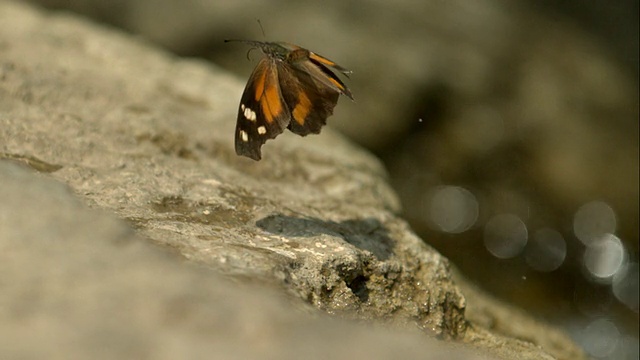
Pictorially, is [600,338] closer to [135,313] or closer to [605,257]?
[605,257]

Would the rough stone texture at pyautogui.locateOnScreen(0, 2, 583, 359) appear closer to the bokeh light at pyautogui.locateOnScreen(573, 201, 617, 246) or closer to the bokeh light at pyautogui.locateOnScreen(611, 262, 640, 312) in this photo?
the bokeh light at pyautogui.locateOnScreen(611, 262, 640, 312)

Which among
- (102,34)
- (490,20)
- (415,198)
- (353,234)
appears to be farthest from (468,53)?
(353,234)

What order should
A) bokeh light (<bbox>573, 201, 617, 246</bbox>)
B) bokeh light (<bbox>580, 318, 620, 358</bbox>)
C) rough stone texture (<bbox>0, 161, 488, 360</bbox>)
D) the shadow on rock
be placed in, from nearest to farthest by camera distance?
rough stone texture (<bbox>0, 161, 488, 360</bbox>), the shadow on rock, bokeh light (<bbox>580, 318, 620, 358</bbox>), bokeh light (<bbox>573, 201, 617, 246</bbox>)

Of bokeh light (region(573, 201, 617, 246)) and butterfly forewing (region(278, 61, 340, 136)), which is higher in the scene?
butterfly forewing (region(278, 61, 340, 136))

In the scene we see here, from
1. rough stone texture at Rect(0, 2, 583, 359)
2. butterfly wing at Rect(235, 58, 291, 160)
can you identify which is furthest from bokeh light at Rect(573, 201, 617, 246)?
butterfly wing at Rect(235, 58, 291, 160)

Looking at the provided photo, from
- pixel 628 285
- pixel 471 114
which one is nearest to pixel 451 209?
pixel 471 114

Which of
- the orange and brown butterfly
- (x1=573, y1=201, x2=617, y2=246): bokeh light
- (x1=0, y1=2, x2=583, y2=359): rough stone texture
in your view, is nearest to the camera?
(x1=0, y1=2, x2=583, y2=359): rough stone texture
